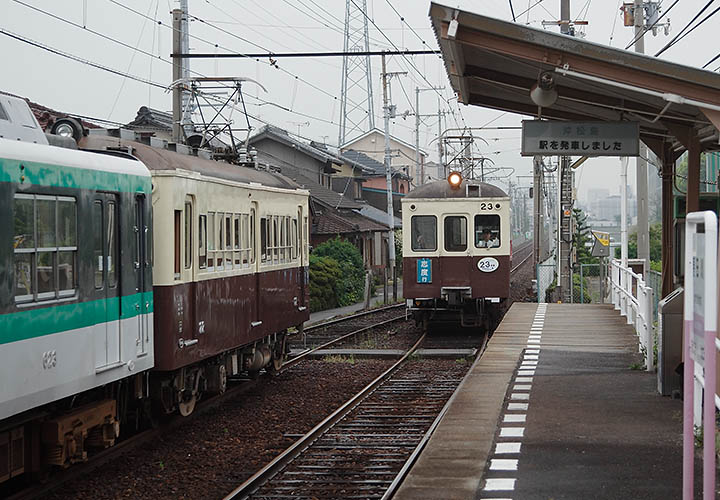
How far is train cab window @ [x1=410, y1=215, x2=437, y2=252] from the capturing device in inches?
753

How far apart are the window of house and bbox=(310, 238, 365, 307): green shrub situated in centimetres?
2341

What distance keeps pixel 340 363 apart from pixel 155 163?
7.16 meters

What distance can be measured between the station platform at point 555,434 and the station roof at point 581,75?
8.29ft

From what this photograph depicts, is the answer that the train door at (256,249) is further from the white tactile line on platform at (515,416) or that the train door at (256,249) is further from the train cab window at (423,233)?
the train cab window at (423,233)

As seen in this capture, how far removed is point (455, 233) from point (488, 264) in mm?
858

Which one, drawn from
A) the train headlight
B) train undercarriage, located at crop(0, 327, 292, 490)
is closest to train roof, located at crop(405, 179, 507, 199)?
the train headlight

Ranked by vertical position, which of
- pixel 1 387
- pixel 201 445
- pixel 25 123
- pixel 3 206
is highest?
pixel 25 123

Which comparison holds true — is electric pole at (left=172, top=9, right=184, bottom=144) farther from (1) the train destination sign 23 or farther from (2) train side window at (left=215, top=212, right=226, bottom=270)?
(1) the train destination sign 23

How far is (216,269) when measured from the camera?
34.8ft

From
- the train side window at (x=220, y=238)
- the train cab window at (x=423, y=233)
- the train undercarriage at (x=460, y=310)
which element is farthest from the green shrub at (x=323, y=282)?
the train side window at (x=220, y=238)

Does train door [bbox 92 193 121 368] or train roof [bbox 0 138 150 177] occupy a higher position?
train roof [bbox 0 138 150 177]

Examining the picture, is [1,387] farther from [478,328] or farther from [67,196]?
[478,328]

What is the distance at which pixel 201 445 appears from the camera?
969 cm

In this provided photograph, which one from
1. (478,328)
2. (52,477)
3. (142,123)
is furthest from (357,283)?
(52,477)
